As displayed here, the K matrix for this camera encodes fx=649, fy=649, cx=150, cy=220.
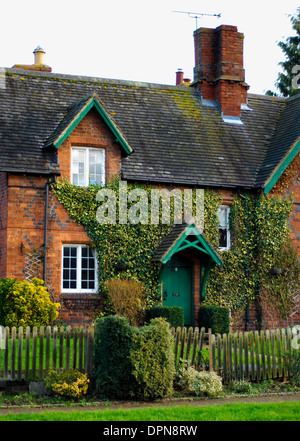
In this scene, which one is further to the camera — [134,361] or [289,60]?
[289,60]

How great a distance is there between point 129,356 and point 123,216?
871cm

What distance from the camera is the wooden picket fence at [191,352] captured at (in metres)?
12.6

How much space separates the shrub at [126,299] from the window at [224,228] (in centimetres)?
407

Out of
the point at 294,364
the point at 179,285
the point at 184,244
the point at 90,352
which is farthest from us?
the point at 179,285

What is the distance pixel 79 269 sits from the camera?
2008 cm

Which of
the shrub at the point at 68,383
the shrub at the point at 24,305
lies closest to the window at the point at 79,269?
the shrub at the point at 24,305

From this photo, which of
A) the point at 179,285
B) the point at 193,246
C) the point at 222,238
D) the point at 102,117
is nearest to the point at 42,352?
the point at 193,246

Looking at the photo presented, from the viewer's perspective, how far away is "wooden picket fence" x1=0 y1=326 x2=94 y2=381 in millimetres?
12484

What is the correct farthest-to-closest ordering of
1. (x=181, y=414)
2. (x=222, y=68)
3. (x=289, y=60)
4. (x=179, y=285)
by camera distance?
(x=289, y=60)
(x=222, y=68)
(x=179, y=285)
(x=181, y=414)

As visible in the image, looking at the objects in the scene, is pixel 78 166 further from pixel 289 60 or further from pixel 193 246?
pixel 289 60

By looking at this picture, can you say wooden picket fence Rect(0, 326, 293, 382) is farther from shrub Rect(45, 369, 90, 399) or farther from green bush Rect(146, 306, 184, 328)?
green bush Rect(146, 306, 184, 328)

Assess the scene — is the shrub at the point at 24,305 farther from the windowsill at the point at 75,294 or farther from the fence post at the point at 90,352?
the fence post at the point at 90,352

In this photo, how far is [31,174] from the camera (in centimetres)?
1950

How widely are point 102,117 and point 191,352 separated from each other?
9355 mm
